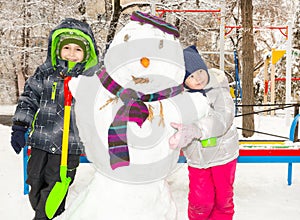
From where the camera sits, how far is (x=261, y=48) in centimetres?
1986

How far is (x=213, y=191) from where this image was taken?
2.92m

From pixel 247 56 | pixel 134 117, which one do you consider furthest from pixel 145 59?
pixel 247 56

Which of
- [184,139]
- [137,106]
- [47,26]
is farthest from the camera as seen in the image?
[47,26]

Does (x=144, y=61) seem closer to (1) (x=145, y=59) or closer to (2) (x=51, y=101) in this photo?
(1) (x=145, y=59)

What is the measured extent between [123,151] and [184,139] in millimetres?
289

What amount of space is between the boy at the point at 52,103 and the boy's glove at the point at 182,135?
4.00 ft

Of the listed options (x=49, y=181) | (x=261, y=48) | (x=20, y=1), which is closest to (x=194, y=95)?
(x=49, y=181)

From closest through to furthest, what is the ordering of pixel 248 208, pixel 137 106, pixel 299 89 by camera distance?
pixel 137 106, pixel 248 208, pixel 299 89

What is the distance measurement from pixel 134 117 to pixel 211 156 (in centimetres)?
128

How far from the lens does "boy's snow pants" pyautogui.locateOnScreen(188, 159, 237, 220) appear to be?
2857 millimetres

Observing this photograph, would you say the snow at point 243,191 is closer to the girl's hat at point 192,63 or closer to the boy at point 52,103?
the boy at point 52,103

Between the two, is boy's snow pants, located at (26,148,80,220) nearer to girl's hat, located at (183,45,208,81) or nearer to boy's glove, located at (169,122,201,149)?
girl's hat, located at (183,45,208,81)

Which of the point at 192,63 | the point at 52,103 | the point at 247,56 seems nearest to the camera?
→ the point at 192,63

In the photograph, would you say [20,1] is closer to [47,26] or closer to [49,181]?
[47,26]
